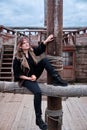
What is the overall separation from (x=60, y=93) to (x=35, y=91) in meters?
0.27

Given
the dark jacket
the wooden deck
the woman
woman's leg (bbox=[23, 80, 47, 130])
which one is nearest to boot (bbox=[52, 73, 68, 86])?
the woman

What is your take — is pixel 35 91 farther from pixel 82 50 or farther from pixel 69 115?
pixel 82 50

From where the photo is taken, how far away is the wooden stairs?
10.4 metres

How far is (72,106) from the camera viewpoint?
713 cm

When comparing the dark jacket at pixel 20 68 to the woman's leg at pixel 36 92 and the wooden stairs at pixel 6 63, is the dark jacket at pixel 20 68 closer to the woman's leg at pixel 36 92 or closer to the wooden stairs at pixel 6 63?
the woman's leg at pixel 36 92

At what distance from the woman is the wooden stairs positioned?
20.4ft

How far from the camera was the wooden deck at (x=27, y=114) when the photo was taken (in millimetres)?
5391

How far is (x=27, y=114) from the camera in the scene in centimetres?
620

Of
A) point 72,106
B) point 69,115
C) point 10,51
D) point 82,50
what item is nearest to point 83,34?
point 82,50

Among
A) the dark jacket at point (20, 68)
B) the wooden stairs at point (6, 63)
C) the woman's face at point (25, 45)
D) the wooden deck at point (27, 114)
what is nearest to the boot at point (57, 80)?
the dark jacket at point (20, 68)

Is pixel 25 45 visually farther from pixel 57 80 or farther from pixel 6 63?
pixel 6 63

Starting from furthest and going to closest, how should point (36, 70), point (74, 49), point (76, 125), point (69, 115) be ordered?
point (74, 49)
point (69, 115)
point (76, 125)
point (36, 70)

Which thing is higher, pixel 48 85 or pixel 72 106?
pixel 48 85

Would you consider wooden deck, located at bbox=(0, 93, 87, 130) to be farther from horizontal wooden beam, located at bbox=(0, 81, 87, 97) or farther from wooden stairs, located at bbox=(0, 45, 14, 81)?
wooden stairs, located at bbox=(0, 45, 14, 81)
